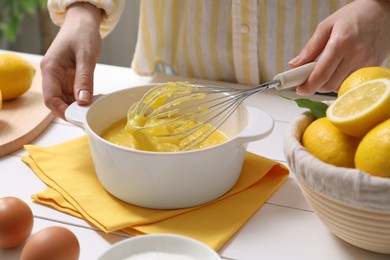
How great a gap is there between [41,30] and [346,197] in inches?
67.6

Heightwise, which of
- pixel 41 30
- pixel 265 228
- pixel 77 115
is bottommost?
pixel 41 30

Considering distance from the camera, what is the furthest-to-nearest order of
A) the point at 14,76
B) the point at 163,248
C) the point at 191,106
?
the point at 14,76 < the point at 191,106 < the point at 163,248

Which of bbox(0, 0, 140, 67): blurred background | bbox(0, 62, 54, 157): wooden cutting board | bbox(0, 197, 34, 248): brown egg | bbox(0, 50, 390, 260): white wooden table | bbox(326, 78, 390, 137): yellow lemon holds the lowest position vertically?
bbox(0, 0, 140, 67): blurred background

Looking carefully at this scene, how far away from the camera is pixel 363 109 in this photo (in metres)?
0.61

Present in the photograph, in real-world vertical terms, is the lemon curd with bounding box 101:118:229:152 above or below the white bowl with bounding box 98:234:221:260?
below

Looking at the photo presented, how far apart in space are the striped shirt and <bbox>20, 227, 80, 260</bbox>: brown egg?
52 centimetres

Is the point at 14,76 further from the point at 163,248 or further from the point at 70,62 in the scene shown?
the point at 163,248

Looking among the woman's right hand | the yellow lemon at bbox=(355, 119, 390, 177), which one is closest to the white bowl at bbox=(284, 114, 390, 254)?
the yellow lemon at bbox=(355, 119, 390, 177)

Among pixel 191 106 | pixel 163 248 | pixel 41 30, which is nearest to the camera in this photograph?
pixel 163 248

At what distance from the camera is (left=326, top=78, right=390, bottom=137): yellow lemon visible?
598mm

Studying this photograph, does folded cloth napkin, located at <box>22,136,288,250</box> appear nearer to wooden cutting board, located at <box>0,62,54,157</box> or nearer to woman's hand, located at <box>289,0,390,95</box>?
wooden cutting board, located at <box>0,62,54,157</box>

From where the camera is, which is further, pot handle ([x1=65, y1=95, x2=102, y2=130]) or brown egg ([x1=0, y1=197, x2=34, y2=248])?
pot handle ([x1=65, y1=95, x2=102, y2=130])

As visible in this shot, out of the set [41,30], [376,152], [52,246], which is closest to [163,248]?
[52,246]

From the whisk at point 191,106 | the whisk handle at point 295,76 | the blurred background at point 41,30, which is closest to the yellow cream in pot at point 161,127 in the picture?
the whisk at point 191,106
